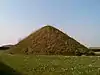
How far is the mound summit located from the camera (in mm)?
63781

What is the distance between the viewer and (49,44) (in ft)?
222

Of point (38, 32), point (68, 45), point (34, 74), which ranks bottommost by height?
point (34, 74)

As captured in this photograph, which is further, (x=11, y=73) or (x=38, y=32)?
(x=38, y=32)

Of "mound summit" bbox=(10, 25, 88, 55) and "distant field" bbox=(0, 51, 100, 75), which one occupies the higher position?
"mound summit" bbox=(10, 25, 88, 55)

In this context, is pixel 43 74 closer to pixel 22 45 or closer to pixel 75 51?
pixel 75 51

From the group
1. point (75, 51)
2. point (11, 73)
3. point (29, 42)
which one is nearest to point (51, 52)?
point (75, 51)

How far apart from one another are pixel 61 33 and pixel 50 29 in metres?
4.27

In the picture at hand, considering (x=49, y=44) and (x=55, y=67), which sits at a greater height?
(x=49, y=44)

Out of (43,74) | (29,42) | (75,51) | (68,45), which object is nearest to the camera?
(43,74)

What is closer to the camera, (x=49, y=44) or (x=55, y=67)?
(x=55, y=67)

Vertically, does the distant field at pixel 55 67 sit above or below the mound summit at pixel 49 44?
below

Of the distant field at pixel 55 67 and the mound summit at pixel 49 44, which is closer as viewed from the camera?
the distant field at pixel 55 67

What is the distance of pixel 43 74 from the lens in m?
22.2

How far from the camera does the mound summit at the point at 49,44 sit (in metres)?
63.8
